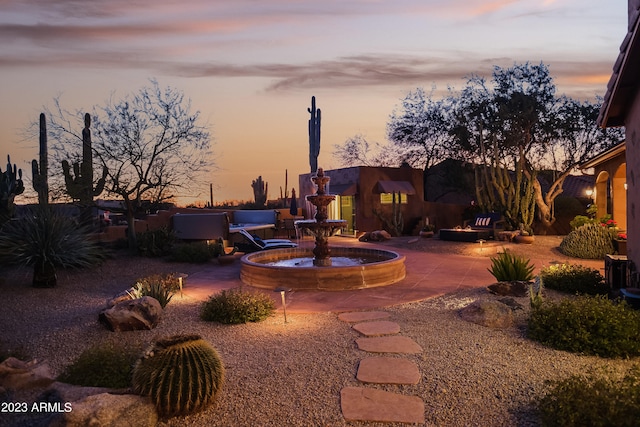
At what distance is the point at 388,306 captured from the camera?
25.5 feet

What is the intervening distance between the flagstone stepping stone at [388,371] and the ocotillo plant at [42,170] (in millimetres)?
13264

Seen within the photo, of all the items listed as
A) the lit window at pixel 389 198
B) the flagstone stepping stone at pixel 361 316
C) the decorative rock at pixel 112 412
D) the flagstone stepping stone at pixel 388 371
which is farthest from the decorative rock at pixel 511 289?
the lit window at pixel 389 198

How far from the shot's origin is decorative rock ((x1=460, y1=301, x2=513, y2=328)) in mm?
6336

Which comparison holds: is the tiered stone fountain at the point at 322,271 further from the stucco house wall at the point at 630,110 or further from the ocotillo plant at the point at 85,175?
the ocotillo plant at the point at 85,175

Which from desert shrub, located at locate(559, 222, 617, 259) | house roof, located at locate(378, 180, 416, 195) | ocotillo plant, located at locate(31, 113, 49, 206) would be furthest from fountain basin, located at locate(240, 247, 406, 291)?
house roof, located at locate(378, 180, 416, 195)

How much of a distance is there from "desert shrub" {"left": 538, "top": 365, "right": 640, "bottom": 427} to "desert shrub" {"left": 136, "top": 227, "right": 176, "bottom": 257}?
1256 centimetres

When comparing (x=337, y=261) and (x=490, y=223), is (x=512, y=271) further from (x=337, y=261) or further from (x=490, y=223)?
(x=490, y=223)

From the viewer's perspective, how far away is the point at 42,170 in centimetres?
1531

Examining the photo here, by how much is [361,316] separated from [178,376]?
12.2ft

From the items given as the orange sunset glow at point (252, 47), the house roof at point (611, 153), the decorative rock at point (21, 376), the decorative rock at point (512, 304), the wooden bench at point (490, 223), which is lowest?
the decorative rock at point (21, 376)

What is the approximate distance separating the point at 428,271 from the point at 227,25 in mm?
7915

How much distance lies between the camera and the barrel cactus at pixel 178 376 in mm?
3738

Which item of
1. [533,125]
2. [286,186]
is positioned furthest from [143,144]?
[286,186]

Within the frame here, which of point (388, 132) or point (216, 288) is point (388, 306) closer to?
point (216, 288)
